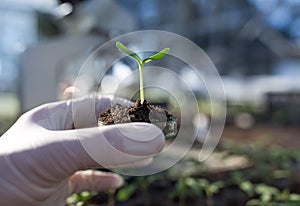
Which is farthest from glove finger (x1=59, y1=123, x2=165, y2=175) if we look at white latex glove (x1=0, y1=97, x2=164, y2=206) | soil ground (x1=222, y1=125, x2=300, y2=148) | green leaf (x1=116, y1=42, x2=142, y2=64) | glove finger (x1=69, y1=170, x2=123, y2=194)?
soil ground (x1=222, y1=125, x2=300, y2=148)

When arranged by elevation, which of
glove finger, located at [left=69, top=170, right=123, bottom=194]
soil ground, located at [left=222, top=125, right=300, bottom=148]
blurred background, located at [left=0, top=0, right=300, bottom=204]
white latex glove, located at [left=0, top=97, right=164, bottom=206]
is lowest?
soil ground, located at [left=222, top=125, right=300, bottom=148]

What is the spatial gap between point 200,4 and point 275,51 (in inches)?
94.8

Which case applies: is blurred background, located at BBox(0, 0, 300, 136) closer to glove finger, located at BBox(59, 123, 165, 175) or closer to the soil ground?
the soil ground

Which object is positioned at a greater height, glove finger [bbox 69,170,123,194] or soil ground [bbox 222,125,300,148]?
glove finger [bbox 69,170,123,194]

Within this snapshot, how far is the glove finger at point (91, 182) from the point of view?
86 cm

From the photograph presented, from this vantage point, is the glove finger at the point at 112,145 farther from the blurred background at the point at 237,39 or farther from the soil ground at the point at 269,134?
the blurred background at the point at 237,39

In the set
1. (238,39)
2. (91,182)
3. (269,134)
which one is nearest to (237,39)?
(238,39)

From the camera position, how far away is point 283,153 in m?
1.52

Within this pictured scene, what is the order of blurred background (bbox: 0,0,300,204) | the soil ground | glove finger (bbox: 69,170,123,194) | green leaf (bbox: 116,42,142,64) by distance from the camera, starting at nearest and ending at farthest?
green leaf (bbox: 116,42,142,64) → glove finger (bbox: 69,170,123,194) → the soil ground → blurred background (bbox: 0,0,300,204)

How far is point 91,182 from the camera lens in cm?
88

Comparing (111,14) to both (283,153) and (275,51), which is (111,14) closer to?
(283,153)

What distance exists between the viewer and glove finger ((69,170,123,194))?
855 mm

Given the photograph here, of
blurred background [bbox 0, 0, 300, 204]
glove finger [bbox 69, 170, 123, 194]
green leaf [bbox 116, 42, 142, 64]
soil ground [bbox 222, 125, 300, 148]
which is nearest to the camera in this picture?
green leaf [bbox 116, 42, 142, 64]

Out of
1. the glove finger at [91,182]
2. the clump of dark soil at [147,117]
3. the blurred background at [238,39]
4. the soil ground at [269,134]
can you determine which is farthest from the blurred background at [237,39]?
the clump of dark soil at [147,117]
